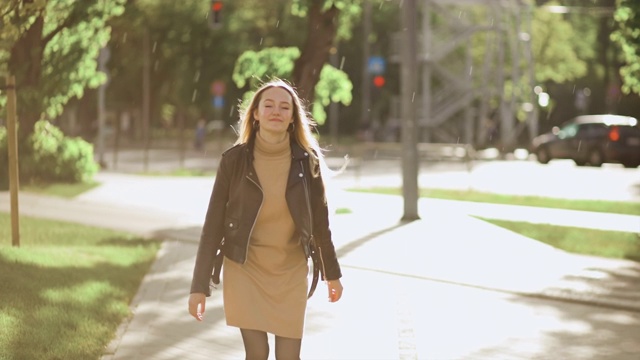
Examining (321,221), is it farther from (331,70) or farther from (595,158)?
(595,158)

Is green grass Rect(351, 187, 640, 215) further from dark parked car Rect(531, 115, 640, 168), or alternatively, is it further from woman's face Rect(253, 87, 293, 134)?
woman's face Rect(253, 87, 293, 134)

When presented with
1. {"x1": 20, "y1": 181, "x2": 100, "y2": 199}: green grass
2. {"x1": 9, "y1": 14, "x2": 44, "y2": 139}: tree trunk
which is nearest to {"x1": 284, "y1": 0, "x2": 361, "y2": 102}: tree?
{"x1": 9, "y1": 14, "x2": 44, "y2": 139}: tree trunk

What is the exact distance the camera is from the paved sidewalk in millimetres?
8469

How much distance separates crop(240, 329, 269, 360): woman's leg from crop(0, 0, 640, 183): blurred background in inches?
544

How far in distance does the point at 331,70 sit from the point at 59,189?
5533mm

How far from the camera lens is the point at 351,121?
7506cm

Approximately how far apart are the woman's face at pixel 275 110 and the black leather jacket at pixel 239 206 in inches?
5.3

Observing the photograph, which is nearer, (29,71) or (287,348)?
(287,348)

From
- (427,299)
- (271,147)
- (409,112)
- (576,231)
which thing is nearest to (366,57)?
(409,112)

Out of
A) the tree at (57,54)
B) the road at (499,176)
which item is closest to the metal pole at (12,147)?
the tree at (57,54)

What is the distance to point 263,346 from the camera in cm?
545

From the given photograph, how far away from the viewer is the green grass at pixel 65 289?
8.01 m

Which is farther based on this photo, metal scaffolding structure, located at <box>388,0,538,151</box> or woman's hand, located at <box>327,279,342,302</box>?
metal scaffolding structure, located at <box>388,0,538,151</box>

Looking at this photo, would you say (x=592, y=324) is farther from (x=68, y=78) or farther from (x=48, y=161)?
(x=48, y=161)
